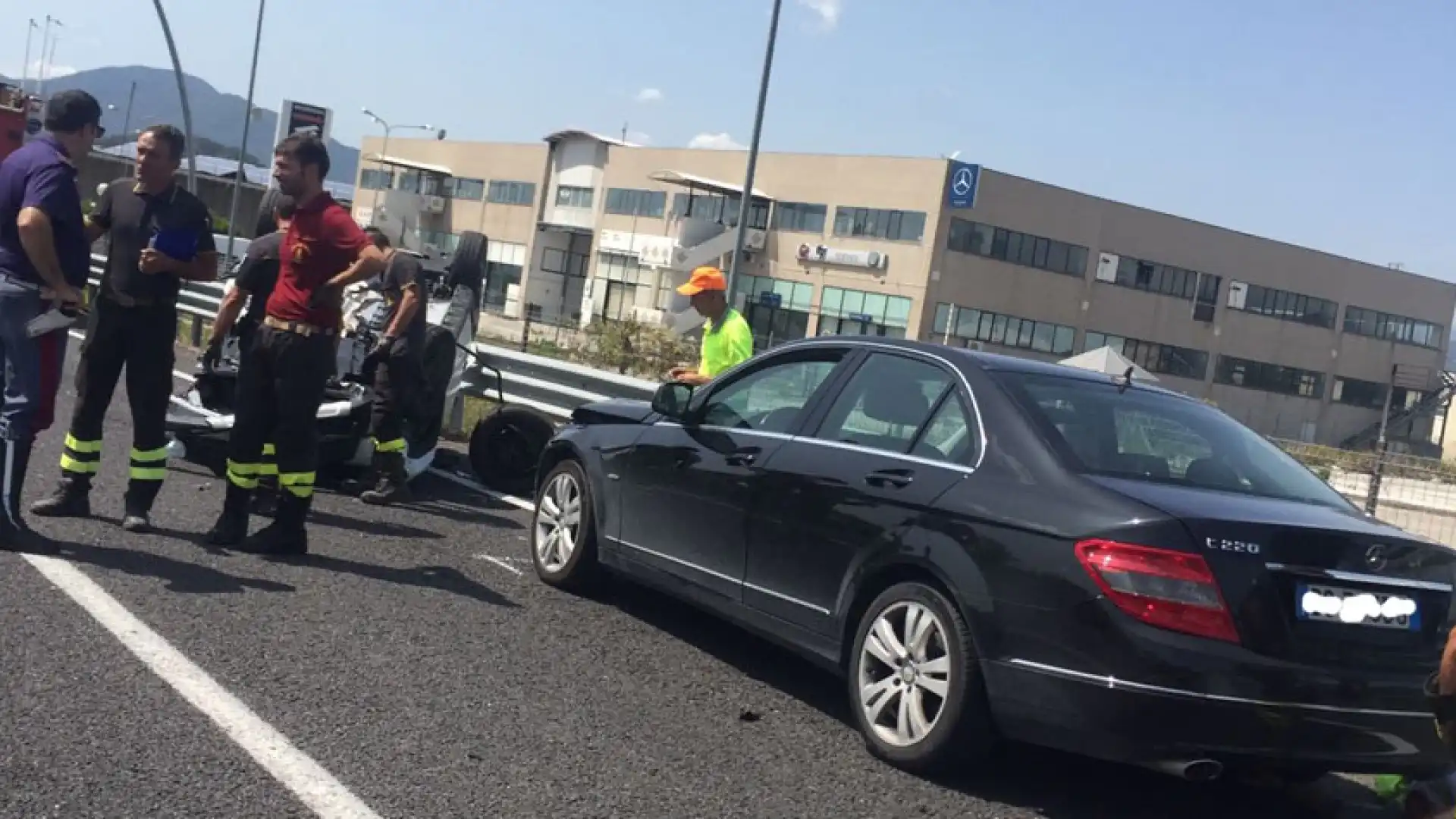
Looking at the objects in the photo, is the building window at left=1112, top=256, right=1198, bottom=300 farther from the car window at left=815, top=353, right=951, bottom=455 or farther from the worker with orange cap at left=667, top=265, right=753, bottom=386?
the car window at left=815, top=353, right=951, bottom=455

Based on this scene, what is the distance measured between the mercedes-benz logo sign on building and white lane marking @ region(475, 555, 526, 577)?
4.37 metres

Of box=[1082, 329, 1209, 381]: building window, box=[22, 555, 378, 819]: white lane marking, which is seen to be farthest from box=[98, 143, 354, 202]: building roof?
box=[22, 555, 378, 819]: white lane marking

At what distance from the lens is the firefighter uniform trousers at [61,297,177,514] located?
750 centimetres

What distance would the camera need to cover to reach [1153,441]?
542 cm

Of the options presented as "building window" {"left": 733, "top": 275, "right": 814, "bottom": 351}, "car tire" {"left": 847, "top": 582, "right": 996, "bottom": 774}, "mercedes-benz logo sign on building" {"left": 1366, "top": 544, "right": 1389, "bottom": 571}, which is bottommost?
"car tire" {"left": 847, "top": 582, "right": 996, "bottom": 774}

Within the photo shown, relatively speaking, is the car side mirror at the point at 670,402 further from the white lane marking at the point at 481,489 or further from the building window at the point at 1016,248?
the building window at the point at 1016,248

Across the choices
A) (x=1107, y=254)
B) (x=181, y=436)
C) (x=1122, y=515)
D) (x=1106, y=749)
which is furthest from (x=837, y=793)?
(x=1107, y=254)

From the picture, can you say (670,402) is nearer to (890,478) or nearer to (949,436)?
(890,478)

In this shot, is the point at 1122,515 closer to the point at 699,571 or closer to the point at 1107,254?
the point at 699,571

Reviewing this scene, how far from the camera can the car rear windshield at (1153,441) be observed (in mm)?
5215

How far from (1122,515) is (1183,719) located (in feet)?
2.08

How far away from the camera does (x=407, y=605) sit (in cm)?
674

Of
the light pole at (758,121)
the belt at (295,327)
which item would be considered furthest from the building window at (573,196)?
the belt at (295,327)

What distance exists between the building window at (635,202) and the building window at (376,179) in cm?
2149
